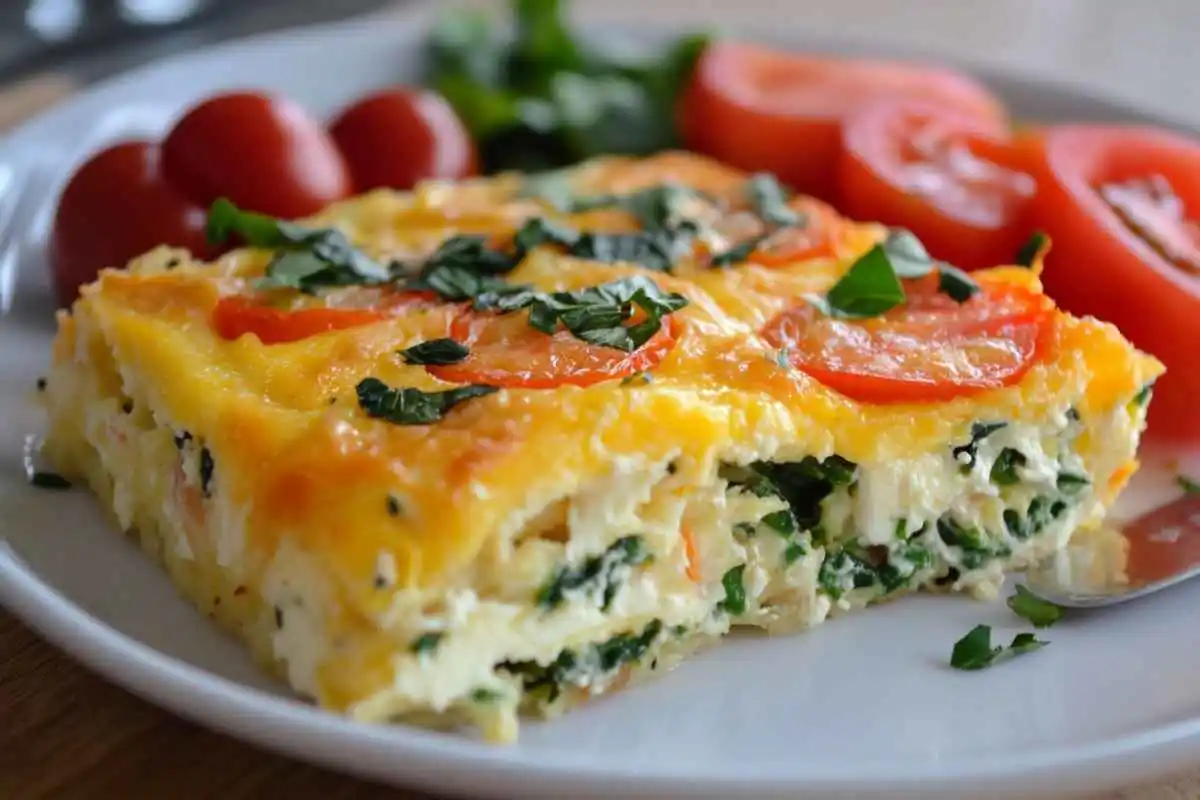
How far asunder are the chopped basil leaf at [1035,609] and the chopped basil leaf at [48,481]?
2043 mm

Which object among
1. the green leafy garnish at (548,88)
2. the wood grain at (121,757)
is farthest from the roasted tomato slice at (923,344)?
the green leafy garnish at (548,88)

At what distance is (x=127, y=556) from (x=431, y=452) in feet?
2.83

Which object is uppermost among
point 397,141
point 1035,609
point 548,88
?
point 397,141

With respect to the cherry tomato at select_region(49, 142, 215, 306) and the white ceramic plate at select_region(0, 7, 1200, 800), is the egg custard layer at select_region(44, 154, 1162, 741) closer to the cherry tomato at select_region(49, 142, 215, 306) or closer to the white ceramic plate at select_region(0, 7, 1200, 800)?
the white ceramic plate at select_region(0, 7, 1200, 800)

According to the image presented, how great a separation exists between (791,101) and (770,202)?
1018mm

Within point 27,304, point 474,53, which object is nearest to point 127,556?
point 27,304

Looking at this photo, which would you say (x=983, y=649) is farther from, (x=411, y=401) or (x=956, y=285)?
(x=411, y=401)

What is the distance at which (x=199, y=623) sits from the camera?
263cm

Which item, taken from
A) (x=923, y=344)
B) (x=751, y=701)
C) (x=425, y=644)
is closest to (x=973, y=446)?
(x=923, y=344)

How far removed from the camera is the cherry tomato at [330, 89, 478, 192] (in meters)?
4.34

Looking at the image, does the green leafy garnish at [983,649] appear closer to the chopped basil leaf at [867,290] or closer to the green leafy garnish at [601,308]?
the chopped basil leaf at [867,290]

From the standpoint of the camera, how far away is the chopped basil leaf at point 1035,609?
280 cm

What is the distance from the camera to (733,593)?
2705 mm

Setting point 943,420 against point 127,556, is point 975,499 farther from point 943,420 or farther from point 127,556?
point 127,556
